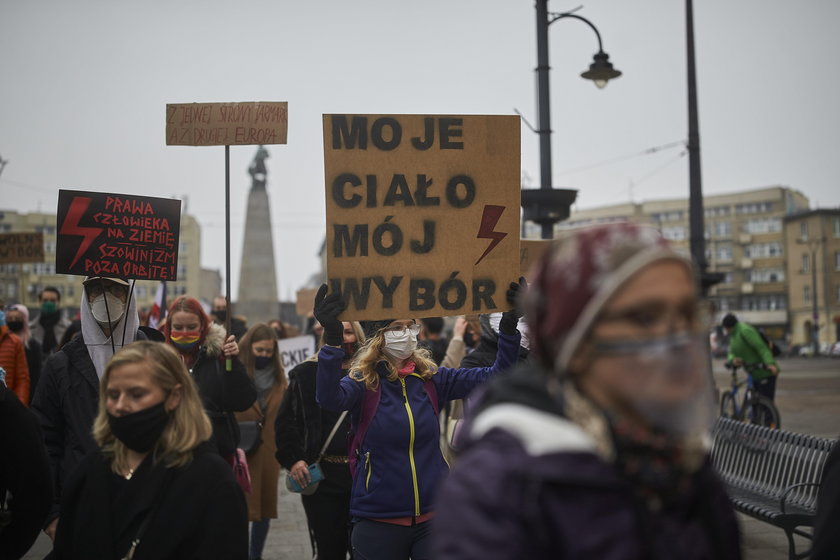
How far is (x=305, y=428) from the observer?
602cm

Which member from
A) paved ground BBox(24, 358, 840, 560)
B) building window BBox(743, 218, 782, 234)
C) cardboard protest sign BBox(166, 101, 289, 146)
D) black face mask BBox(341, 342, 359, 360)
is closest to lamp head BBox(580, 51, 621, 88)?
paved ground BBox(24, 358, 840, 560)

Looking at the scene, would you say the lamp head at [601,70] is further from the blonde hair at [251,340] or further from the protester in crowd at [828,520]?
the protester in crowd at [828,520]

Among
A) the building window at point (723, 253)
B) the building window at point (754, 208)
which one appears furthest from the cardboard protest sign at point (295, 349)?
the building window at point (754, 208)

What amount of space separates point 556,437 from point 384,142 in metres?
3.47

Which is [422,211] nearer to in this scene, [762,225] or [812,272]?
[812,272]

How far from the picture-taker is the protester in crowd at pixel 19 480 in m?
4.30

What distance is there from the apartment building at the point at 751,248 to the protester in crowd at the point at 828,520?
101 m

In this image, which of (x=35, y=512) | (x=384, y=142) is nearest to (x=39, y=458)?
(x=35, y=512)

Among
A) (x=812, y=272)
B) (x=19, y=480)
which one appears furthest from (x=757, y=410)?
(x=812, y=272)

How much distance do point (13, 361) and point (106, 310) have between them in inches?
158

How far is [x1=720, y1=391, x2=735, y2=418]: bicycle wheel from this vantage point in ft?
45.4

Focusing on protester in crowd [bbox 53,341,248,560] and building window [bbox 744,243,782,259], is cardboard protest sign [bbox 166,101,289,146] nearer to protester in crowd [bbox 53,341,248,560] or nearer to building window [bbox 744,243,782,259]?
protester in crowd [bbox 53,341,248,560]

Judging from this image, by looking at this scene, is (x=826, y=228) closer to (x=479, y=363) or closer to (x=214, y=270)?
(x=214, y=270)

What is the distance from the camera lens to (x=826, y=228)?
94188 millimetres
